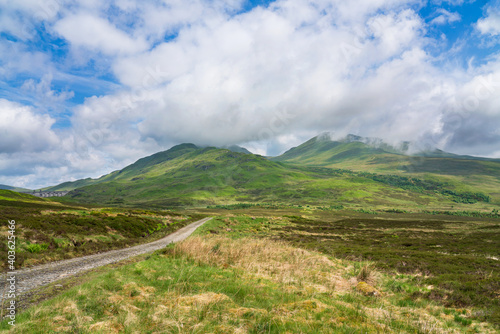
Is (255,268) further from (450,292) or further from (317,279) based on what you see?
(450,292)

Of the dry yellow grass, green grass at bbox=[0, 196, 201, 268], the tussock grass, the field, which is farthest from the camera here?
green grass at bbox=[0, 196, 201, 268]

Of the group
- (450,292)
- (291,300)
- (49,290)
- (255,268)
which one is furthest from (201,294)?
(450,292)

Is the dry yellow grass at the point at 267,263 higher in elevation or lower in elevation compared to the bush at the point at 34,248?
lower

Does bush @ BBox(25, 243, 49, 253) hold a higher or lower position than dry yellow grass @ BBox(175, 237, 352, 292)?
higher

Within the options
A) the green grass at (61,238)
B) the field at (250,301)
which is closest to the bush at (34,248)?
the green grass at (61,238)

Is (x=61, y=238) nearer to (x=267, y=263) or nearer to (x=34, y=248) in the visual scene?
(x=34, y=248)

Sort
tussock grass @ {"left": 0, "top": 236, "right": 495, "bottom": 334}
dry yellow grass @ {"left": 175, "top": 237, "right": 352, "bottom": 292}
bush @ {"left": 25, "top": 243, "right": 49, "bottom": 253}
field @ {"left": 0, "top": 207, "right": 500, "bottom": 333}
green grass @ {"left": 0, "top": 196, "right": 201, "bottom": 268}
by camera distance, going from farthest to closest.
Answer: bush @ {"left": 25, "top": 243, "right": 49, "bottom": 253} < green grass @ {"left": 0, "top": 196, "right": 201, "bottom": 268} < dry yellow grass @ {"left": 175, "top": 237, "right": 352, "bottom": 292} < field @ {"left": 0, "top": 207, "right": 500, "bottom": 333} < tussock grass @ {"left": 0, "top": 236, "right": 495, "bottom": 334}

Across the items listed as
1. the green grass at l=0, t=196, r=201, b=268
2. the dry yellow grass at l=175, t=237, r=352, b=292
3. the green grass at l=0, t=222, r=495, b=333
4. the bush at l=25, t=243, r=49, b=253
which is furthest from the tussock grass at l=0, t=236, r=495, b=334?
the bush at l=25, t=243, r=49, b=253

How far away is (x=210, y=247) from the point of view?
1625cm

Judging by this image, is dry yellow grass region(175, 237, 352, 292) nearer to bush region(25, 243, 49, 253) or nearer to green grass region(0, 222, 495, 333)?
green grass region(0, 222, 495, 333)

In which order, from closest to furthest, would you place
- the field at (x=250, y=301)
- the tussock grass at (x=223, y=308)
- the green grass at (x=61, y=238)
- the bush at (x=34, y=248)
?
1. the tussock grass at (x=223, y=308)
2. the field at (x=250, y=301)
3. the green grass at (x=61, y=238)
4. the bush at (x=34, y=248)

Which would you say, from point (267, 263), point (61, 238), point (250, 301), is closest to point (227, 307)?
point (250, 301)

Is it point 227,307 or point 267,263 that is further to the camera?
point 267,263

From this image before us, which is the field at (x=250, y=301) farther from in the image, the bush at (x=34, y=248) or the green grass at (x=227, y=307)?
the bush at (x=34, y=248)
